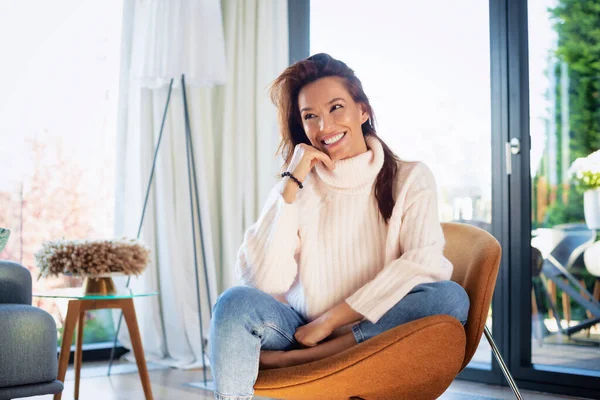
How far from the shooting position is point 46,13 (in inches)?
161

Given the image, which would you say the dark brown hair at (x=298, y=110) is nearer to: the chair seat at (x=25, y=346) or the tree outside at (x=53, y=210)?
the chair seat at (x=25, y=346)

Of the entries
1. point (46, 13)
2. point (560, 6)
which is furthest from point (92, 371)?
point (560, 6)

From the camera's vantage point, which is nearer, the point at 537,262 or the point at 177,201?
the point at 537,262

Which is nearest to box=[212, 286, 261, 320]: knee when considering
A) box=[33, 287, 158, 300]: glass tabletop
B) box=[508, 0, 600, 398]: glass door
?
box=[33, 287, 158, 300]: glass tabletop

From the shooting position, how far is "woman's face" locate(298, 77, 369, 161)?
211 centimetres

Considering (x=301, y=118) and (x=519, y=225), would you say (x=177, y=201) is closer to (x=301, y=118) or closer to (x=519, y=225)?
(x=519, y=225)

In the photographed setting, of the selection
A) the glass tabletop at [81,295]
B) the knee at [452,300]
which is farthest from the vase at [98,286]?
the knee at [452,300]

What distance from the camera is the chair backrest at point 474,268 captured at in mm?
1867

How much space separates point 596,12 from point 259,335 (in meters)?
2.32

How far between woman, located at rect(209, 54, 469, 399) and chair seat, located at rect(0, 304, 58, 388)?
0.68 metres

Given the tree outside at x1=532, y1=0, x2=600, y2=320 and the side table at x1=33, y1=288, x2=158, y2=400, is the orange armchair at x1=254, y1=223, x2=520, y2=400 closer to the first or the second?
the side table at x1=33, y1=288, x2=158, y2=400

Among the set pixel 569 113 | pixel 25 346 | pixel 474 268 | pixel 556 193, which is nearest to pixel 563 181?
pixel 556 193

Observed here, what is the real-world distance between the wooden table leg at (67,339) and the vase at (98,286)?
0.36 ft

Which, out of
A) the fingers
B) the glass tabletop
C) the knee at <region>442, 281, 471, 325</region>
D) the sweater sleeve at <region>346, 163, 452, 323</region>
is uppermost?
the fingers
